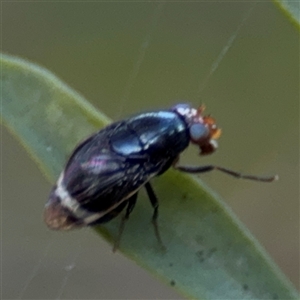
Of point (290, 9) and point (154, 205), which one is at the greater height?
point (290, 9)

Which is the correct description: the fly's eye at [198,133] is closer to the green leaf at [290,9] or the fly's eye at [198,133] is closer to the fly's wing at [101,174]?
the fly's wing at [101,174]

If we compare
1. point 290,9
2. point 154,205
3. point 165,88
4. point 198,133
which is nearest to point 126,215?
point 154,205

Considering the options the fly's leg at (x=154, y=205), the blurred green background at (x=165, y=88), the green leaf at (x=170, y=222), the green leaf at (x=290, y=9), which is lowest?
the blurred green background at (x=165, y=88)

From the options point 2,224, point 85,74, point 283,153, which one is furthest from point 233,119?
point 2,224

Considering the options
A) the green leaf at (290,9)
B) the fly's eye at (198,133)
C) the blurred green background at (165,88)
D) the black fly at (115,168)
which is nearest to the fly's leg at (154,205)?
the black fly at (115,168)

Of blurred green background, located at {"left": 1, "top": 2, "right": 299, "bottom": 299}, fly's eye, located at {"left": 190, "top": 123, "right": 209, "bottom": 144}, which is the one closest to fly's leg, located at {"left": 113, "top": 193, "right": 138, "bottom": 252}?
fly's eye, located at {"left": 190, "top": 123, "right": 209, "bottom": 144}

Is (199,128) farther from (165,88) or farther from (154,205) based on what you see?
(165,88)

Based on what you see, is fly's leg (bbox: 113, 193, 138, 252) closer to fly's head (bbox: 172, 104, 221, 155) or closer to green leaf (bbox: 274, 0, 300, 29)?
fly's head (bbox: 172, 104, 221, 155)
